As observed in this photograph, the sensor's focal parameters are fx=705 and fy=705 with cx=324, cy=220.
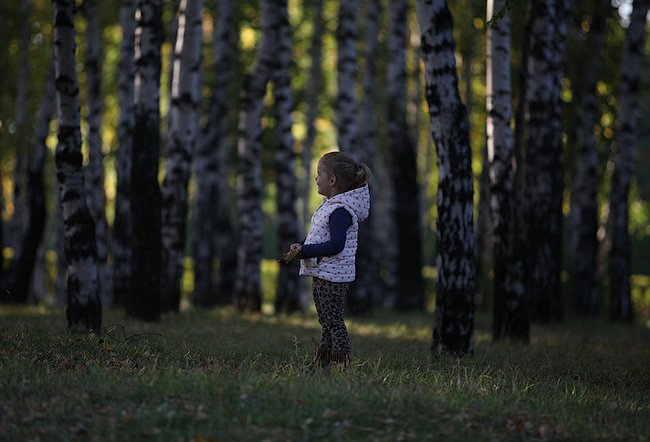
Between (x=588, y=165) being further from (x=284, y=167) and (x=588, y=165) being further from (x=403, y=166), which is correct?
(x=284, y=167)

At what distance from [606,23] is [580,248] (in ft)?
16.9

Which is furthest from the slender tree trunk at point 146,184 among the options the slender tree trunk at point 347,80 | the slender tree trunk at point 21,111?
the slender tree trunk at point 21,111

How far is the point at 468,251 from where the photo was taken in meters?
7.60

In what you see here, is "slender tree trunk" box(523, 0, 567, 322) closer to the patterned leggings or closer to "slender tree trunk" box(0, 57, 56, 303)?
the patterned leggings

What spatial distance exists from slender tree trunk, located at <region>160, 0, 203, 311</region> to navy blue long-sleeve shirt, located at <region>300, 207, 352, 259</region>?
634 centimetres

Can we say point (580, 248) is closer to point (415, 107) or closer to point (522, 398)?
point (415, 107)

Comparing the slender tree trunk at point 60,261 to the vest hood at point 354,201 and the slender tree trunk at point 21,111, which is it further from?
the vest hood at point 354,201

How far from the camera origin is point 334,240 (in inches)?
226

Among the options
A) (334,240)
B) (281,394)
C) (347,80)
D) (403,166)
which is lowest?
(281,394)

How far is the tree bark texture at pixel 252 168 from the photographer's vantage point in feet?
45.2

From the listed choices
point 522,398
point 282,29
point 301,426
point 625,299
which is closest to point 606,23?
point 625,299

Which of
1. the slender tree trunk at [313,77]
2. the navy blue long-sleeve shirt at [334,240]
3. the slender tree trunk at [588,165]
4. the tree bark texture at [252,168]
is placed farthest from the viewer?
the slender tree trunk at [313,77]

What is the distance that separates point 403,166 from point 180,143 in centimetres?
630

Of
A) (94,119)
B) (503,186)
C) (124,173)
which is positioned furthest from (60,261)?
(503,186)
